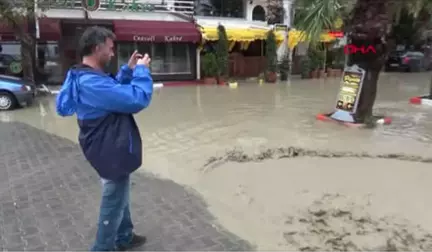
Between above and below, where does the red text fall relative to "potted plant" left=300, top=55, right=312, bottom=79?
above

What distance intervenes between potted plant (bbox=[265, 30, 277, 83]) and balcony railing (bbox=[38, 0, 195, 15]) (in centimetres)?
383

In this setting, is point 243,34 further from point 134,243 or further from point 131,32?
point 134,243

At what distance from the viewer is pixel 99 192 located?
5.16m

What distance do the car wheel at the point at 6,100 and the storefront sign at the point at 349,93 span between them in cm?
814

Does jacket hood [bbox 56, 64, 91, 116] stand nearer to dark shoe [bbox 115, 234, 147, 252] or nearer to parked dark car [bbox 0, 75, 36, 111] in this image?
dark shoe [bbox 115, 234, 147, 252]

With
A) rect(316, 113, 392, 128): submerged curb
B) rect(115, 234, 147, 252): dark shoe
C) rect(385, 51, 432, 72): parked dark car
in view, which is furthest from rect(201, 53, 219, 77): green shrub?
rect(115, 234, 147, 252): dark shoe

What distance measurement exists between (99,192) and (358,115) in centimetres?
683

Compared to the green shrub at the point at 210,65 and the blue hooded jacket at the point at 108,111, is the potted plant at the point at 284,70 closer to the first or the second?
the green shrub at the point at 210,65

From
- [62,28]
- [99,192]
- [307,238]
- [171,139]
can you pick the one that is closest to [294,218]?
[307,238]

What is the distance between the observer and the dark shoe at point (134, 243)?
3.62 m

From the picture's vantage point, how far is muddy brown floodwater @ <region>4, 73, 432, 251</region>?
13.9 ft

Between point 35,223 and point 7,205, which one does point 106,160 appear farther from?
point 7,205

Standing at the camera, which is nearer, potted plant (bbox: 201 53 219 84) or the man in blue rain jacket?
the man in blue rain jacket

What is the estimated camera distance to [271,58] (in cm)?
2127
